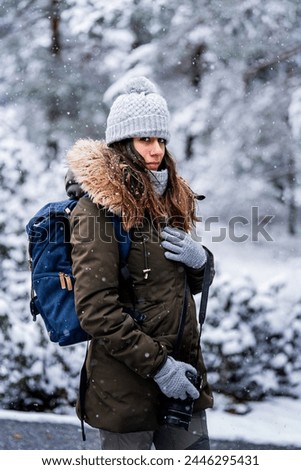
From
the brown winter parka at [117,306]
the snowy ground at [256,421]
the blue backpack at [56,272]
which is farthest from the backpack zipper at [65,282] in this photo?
the snowy ground at [256,421]

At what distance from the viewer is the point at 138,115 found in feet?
7.94

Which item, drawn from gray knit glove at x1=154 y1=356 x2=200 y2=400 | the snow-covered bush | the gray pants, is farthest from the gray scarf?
the snow-covered bush

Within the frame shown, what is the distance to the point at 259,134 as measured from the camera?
6496 millimetres

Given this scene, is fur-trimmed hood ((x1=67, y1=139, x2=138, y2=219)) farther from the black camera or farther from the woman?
the black camera

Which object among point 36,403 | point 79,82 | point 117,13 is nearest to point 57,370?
point 36,403

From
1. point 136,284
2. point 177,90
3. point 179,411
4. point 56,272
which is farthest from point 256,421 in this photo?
point 177,90

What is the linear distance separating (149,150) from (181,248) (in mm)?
412

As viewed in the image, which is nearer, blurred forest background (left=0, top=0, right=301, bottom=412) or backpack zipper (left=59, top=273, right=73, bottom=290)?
backpack zipper (left=59, top=273, right=73, bottom=290)

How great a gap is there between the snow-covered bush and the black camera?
2.98m

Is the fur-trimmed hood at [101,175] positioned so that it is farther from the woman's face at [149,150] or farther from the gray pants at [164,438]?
the gray pants at [164,438]

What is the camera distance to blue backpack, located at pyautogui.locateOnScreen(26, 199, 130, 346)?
2352mm
